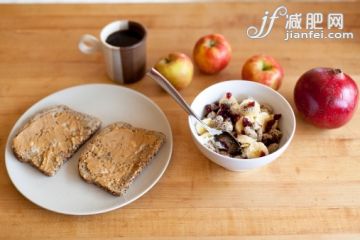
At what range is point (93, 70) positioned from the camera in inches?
53.6

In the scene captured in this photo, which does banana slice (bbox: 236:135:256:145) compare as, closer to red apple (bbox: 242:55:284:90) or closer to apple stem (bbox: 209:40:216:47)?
red apple (bbox: 242:55:284:90)

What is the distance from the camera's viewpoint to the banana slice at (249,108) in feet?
3.52

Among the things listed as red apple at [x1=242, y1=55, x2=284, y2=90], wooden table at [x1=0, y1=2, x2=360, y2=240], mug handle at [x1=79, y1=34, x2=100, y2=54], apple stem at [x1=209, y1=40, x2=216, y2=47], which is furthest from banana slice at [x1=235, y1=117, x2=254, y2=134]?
mug handle at [x1=79, y1=34, x2=100, y2=54]

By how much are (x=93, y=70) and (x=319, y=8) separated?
0.88m

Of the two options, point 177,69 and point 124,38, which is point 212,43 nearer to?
point 177,69

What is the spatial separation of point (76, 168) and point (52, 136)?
0.40ft

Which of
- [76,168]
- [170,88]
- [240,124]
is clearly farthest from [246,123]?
[76,168]

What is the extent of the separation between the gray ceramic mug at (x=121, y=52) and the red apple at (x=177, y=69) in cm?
7

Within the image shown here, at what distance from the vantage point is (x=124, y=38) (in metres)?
1.28

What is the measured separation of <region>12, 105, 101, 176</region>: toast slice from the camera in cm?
106

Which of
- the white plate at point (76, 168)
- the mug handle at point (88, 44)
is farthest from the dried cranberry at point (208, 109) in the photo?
the mug handle at point (88, 44)

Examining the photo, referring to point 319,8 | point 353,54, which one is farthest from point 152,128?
point 319,8

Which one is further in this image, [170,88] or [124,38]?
[124,38]

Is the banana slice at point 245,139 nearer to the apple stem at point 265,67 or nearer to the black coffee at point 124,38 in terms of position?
the apple stem at point 265,67
